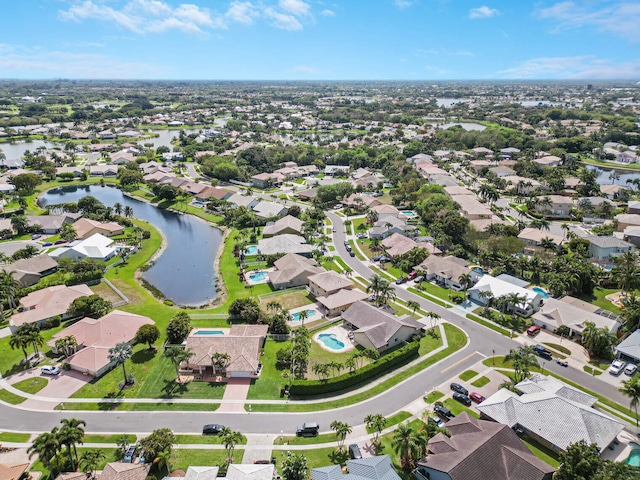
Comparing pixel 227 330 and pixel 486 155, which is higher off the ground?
pixel 486 155

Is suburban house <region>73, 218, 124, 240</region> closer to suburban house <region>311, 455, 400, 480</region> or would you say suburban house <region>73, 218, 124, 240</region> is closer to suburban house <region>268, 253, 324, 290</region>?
suburban house <region>268, 253, 324, 290</region>

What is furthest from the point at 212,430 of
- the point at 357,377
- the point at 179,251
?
the point at 179,251

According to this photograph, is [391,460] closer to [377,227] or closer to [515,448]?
[515,448]

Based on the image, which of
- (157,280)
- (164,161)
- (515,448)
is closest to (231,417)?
(515,448)

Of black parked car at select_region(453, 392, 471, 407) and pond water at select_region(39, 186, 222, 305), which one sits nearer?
black parked car at select_region(453, 392, 471, 407)

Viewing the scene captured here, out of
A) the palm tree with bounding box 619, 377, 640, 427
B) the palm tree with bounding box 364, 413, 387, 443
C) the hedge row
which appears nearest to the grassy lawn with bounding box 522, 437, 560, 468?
the palm tree with bounding box 619, 377, 640, 427

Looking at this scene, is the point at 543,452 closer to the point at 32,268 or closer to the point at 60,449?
the point at 60,449
